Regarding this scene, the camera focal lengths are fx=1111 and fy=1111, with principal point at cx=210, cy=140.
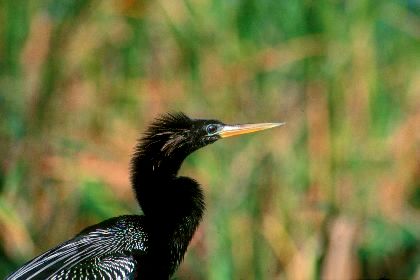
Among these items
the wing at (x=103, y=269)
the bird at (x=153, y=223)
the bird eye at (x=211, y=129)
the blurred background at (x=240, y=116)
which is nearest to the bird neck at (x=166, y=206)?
the bird at (x=153, y=223)

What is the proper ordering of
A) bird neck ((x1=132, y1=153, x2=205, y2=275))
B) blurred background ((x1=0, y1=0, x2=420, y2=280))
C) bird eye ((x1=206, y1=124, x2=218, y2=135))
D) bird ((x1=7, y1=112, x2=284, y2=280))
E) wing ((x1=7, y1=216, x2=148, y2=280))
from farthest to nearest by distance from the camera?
blurred background ((x1=0, y1=0, x2=420, y2=280))
bird eye ((x1=206, y1=124, x2=218, y2=135))
bird neck ((x1=132, y1=153, x2=205, y2=275))
bird ((x1=7, y1=112, x2=284, y2=280))
wing ((x1=7, y1=216, x2=148, y2=280))

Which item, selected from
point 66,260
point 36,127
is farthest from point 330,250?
point 66,260

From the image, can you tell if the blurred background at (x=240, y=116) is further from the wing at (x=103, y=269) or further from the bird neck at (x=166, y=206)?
the wing at (x=103, y=269)

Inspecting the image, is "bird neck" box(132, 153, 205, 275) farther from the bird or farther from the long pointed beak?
the long pointed beak

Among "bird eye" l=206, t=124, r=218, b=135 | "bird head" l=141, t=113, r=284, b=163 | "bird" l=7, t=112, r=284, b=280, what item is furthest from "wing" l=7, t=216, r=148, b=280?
"bird eye" l=206, t=124, r=218, b=135

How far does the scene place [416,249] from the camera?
8117 mm

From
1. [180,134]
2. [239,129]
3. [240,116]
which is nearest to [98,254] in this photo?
[180,134]

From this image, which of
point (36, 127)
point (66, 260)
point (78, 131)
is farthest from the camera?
point (78, 131)

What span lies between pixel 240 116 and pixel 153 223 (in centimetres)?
230

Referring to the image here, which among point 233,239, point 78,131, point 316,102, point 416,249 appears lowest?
point 416,249

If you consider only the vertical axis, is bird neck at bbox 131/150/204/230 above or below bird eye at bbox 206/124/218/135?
below

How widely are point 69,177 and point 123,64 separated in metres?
1.05

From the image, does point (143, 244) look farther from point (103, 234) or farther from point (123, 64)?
point (123, 64)

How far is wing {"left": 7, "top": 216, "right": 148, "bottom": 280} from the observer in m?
5.20
